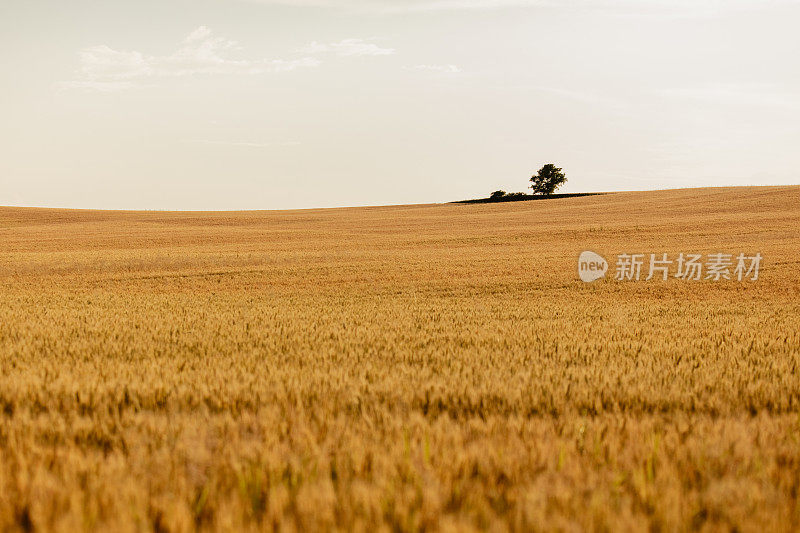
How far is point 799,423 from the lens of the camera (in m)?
3.70

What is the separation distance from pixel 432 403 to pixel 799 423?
2.20 meters

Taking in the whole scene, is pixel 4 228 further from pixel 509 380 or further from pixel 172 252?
pixel 509 380

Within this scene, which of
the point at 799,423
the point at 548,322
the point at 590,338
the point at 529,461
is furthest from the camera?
the point at 548,322

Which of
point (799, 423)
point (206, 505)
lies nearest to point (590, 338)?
point (799, 423)
